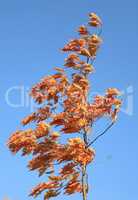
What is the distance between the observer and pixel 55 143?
1712cm

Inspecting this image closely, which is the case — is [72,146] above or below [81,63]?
below

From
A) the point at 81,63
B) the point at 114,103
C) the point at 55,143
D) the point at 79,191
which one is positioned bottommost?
the point at 79,191

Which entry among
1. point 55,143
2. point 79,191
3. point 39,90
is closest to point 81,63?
point 39,90

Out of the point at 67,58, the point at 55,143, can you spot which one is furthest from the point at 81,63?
the point at 55,143

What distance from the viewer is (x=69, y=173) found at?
17.1m

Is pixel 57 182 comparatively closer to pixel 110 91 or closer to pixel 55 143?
pixel 55 143

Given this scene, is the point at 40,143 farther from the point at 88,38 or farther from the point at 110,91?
the point at 88,38

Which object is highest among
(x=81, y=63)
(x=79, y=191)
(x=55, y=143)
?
(x=81, y=63)

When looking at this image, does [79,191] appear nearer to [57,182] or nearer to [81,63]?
[57,182]

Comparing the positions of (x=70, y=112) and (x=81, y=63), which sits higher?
(x=81, y=63)

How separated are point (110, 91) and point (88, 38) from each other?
2.18 meters

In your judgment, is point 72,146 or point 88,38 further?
point 88,38

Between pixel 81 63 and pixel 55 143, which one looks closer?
pixel 55 143

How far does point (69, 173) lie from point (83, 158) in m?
0.72
